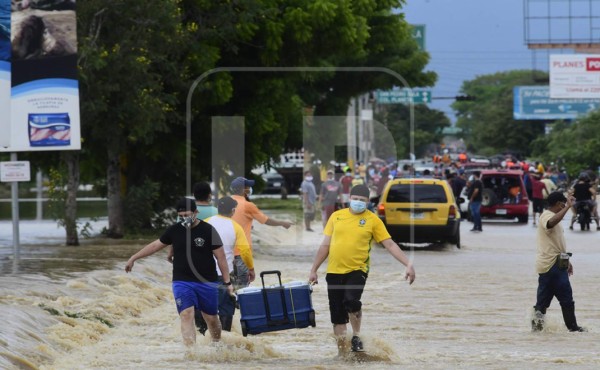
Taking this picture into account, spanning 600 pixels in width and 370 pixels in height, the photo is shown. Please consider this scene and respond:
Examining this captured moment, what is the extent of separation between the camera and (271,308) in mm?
13516

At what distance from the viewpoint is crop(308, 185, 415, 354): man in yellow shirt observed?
13617mm

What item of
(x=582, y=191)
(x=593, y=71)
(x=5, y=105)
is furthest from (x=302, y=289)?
(x=593, y=71)

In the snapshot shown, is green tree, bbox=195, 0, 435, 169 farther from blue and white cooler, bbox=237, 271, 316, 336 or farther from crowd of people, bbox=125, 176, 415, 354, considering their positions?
blue and white cooler, bbox=237, 271, 316, 336

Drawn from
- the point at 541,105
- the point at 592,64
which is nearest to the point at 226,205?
the point at 592,64

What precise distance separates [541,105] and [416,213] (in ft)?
298

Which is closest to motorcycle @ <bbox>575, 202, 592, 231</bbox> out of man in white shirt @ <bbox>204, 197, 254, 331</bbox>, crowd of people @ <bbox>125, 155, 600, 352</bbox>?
crowd of people @ <bbox>125, 155, 600, 352</bbox>

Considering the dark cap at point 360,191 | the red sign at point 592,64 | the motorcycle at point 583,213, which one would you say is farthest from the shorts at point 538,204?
the red sign at point 592,64

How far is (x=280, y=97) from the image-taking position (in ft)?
109

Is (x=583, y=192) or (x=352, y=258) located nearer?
(x=352, y=258)

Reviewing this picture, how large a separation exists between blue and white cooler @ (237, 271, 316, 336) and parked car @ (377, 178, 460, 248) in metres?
17.0

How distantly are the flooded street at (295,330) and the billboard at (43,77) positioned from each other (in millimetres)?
2249

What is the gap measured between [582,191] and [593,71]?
6190 cm

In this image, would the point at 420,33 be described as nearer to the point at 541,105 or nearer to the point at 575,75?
the point at 575,75

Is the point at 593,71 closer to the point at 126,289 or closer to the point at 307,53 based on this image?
the point at 307,53
